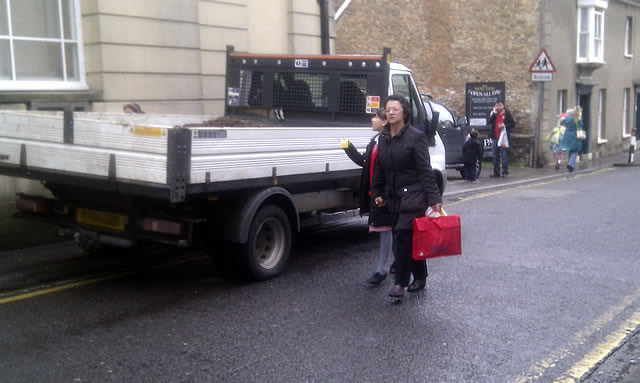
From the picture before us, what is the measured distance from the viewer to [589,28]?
24.2m

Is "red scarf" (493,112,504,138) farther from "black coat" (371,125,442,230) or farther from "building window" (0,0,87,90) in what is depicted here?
"black coat" (371,125,442,230)

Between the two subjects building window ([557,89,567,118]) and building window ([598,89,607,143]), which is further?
building window ([598,89,607,143])

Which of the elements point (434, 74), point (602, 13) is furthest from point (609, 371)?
point (602, 13)

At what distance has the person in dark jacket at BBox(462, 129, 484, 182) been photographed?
14219 mm

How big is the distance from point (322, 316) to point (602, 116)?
24906mm

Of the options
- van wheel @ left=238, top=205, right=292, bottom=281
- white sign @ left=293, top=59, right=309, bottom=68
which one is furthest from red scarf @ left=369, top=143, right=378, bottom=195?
white sign @ left=293, top=59, right=309, bottom=68

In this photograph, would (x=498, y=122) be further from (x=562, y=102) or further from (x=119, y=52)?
(x=119, y=52)

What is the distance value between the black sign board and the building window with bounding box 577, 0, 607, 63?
15.6ft

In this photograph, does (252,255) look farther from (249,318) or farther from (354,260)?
(354,260)

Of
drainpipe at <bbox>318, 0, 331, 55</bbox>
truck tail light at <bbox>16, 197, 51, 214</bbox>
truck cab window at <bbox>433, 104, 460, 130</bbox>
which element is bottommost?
truck tail light at <bbox>16, 197, 51, 214</bbox>

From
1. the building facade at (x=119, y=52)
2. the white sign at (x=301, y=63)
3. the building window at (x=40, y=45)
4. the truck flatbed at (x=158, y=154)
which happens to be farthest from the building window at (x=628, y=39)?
the truck flatbed at (x=158, y=154)

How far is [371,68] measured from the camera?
8.49 m

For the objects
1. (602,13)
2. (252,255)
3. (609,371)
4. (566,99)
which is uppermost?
(602,13)

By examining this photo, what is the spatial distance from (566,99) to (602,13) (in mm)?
4018
